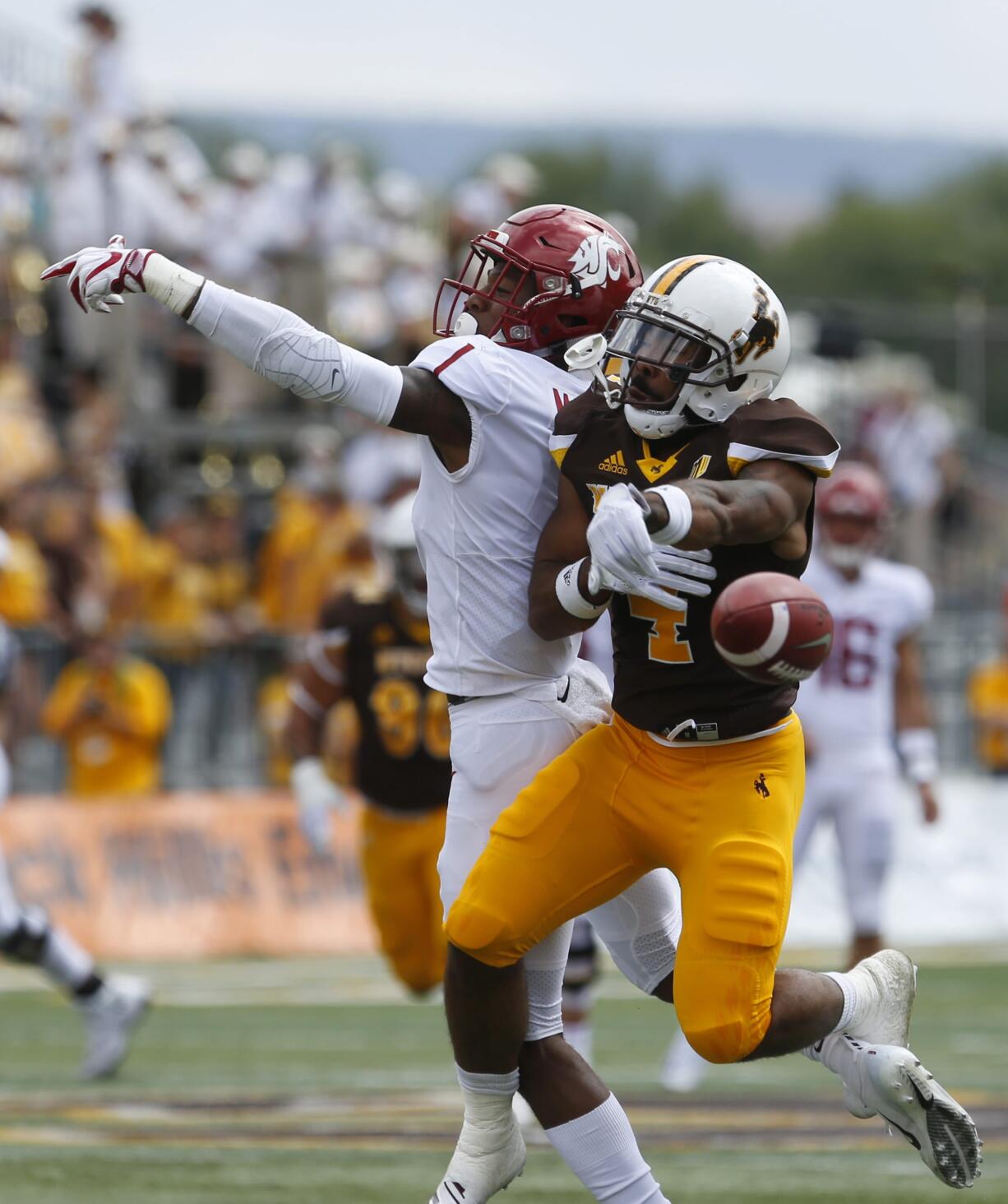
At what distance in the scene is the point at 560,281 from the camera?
14.6 feet

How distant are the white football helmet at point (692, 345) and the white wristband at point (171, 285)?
800 millimetres

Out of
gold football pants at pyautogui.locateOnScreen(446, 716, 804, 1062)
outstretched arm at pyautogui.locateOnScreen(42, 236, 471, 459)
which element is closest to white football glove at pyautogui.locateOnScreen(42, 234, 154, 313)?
outstretched arm at pyautogui.locateOnScreen(42, 236, 471, 459)

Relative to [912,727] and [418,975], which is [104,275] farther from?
[912,727]

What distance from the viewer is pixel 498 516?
4.35m

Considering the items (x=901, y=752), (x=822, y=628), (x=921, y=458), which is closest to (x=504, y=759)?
(x=822, y=628)

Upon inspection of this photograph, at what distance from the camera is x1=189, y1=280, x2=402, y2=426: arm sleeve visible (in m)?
4.11

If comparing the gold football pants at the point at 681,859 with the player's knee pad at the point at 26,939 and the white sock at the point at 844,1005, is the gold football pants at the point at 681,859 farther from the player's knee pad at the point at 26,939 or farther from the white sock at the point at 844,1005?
the player's knee pad at the point at 26,939

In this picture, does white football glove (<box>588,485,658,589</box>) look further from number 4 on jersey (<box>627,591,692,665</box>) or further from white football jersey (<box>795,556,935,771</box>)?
white football jersey (<box>795,556,935,771</box>)

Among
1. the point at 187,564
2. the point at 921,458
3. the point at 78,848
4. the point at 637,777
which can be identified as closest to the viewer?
the point at 637,777

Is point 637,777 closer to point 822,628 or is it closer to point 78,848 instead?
point 822,628

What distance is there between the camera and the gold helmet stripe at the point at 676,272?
4145 millimetres

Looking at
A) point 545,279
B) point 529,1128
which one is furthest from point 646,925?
point 529,1128

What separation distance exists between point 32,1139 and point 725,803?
8.64ft

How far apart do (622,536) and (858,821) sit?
14.3ft
